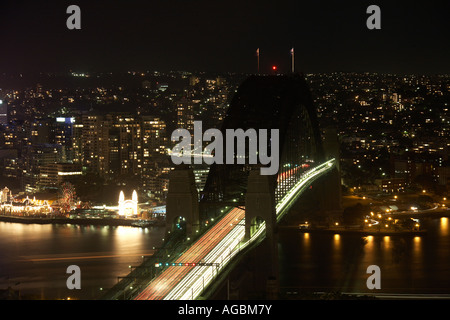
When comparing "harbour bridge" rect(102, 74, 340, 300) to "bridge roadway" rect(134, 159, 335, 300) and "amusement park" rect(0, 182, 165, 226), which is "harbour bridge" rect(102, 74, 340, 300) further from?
"amusement park" rect(0, 182, 165, 226)

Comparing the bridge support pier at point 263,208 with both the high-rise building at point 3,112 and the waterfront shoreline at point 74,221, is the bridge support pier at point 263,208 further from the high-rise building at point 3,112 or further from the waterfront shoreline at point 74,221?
the high-rise building at point 3,112

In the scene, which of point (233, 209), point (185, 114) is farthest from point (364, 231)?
point (185, 114)

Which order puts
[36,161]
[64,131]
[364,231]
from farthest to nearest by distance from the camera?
[64,131] < [36,161] < [364,231]

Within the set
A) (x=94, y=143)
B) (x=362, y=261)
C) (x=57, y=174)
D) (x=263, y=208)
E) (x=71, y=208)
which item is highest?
(x=94, y=143)

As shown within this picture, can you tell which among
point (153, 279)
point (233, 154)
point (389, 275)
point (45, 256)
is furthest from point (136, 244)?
point (153, 279)

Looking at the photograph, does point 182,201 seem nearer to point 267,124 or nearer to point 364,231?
point 267,124

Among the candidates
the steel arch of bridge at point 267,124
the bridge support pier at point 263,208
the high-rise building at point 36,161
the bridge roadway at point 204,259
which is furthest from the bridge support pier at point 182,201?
the high-rise building at point 36,161

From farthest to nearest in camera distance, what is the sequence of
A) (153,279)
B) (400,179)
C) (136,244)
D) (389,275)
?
(400,179) < (136,244) < (389,275) < (153,279)

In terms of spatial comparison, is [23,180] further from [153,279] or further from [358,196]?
[153,279]
